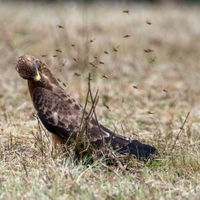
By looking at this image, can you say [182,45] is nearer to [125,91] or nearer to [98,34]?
[98,34]

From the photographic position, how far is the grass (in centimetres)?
410

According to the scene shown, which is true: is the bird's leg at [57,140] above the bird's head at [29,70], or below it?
below

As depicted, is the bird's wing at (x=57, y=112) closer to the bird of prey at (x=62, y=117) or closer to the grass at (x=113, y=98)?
the bird of prey at (x=62, y=117)

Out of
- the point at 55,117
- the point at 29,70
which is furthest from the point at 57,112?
the point at 29,70

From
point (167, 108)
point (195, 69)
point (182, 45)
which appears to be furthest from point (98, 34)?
point (167, 108)

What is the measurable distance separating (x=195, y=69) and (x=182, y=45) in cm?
187

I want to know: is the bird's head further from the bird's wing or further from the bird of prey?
the bird's wing

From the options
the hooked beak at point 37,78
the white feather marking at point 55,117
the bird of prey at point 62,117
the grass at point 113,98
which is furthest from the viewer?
the hooked beak at point 37,78

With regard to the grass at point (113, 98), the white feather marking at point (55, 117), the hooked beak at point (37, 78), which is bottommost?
the grass at point (113, 98)

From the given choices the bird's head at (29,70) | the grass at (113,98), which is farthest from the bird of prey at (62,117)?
the grass at (113,98)

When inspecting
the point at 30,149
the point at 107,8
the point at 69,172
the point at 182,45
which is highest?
the point at 69,172

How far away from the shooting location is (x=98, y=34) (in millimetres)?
11305

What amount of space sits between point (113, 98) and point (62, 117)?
251 cm

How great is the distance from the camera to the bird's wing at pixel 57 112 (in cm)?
479
